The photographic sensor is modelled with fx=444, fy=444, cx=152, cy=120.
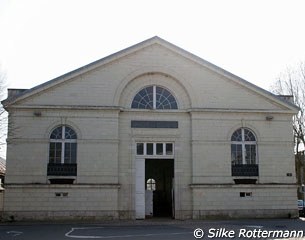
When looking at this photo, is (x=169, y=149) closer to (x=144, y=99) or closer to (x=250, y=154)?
(x=144, y=99)

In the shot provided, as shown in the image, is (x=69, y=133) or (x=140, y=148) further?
(x=140, y=148)

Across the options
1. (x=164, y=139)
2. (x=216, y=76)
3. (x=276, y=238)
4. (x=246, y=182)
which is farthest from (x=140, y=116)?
(x=276, y=238)

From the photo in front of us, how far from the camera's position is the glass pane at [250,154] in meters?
24.6

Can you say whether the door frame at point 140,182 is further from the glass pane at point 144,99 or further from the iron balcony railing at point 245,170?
the iron balcony railing at point 245,170

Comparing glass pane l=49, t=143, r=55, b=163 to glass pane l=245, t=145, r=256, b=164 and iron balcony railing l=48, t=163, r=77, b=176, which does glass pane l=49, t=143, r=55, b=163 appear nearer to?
iron balcony railing l=48, t=163, r=77, b=176

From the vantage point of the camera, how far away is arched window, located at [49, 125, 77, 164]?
2336 cm

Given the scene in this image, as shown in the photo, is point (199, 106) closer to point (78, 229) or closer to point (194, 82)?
point (194, 82)

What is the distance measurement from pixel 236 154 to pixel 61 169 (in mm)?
9531

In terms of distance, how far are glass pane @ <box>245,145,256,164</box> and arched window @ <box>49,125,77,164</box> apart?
9447 mm

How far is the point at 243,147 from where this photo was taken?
973 inches

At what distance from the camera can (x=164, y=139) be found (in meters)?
24.1

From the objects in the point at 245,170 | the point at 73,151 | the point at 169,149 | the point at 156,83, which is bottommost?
the point at 245,170

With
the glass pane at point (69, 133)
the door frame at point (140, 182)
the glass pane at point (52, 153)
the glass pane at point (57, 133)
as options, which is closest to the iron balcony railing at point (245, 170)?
the door frame at point (140, 182)

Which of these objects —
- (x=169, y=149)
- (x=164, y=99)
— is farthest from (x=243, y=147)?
(x=164, y=99)
